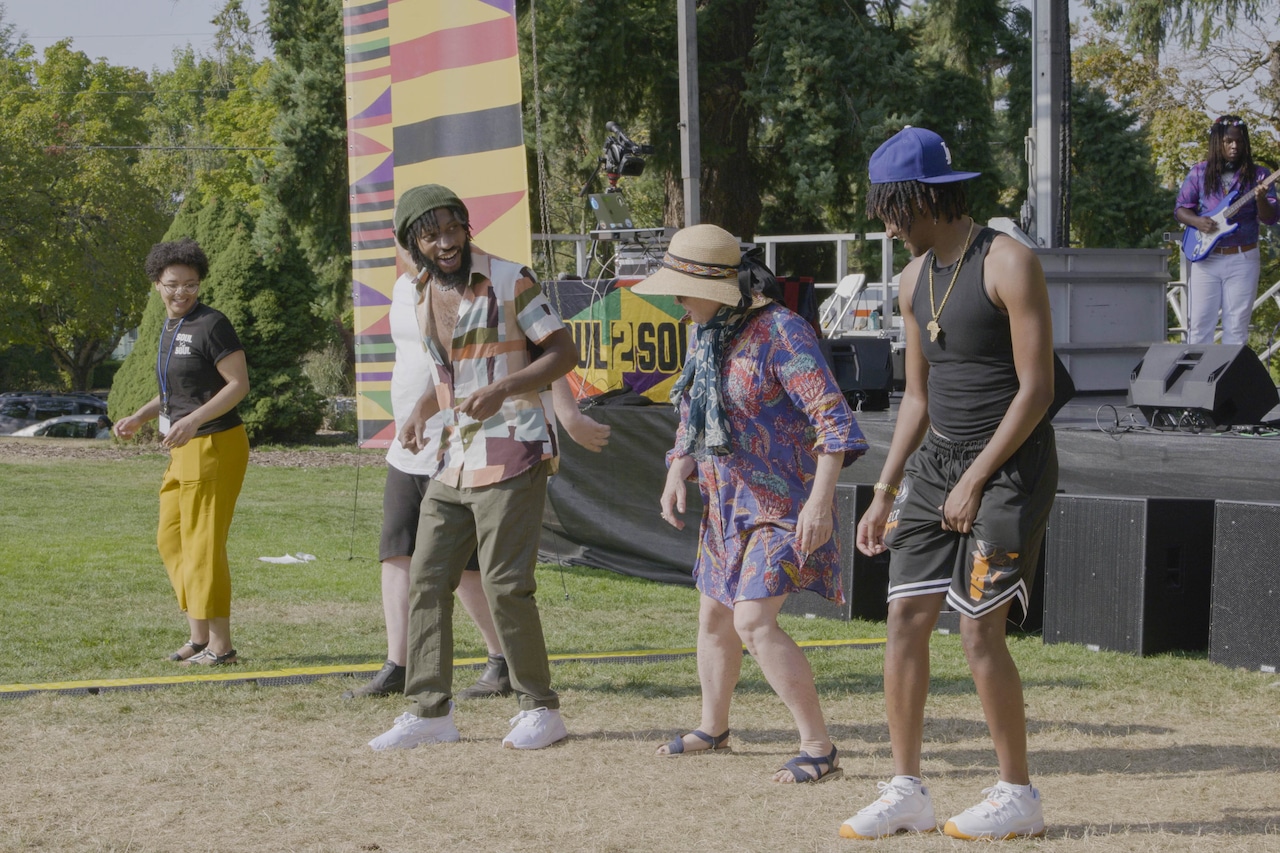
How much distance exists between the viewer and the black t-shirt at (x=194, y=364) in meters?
5.88

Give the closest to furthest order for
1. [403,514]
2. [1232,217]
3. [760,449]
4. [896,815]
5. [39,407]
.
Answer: [896,815] < [760,449] < [403,514] < [1232,217] < [39,407]

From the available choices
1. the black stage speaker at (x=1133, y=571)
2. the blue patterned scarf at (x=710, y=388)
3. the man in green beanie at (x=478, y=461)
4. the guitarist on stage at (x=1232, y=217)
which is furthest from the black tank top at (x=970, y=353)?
the guitarist on stage at (x=1232, y=217)

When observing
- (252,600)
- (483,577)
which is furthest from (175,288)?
(252,600)

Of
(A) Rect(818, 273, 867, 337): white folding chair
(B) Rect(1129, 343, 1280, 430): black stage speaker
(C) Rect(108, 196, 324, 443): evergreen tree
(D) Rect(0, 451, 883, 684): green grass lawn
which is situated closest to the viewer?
(D) Rect(0, 451, 883, 684): green grass lawn

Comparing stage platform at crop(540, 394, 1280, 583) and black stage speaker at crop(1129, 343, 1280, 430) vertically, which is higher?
black stage speaker at crop(1129, 343, 1280, 430)

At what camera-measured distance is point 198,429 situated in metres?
5.86

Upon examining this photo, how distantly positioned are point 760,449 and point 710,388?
0.24 meters

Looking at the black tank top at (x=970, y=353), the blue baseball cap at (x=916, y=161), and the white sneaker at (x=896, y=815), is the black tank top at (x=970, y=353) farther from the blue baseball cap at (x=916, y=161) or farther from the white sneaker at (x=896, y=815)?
the white sneaker at (x=896, y=815)

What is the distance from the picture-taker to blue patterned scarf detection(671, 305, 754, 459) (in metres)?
4.14

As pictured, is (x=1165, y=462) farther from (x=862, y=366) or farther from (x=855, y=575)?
(x=862, y=366)

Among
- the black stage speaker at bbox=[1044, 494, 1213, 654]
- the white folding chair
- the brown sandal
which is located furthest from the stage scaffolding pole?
the brown sandal

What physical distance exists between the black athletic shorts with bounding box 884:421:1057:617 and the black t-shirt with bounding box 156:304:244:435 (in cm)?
338

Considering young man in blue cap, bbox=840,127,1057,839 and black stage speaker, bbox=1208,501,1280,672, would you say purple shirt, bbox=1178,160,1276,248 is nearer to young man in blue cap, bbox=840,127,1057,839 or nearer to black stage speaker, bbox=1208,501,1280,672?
black stage speaker, bbox=1208,501,1280,672

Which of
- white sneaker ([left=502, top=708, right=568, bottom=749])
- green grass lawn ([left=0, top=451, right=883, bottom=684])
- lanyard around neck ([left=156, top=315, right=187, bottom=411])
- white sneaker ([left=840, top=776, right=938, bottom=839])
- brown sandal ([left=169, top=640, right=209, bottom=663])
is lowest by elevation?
green grass lawn ([left=0, top=451, right=883, bottom=684])
